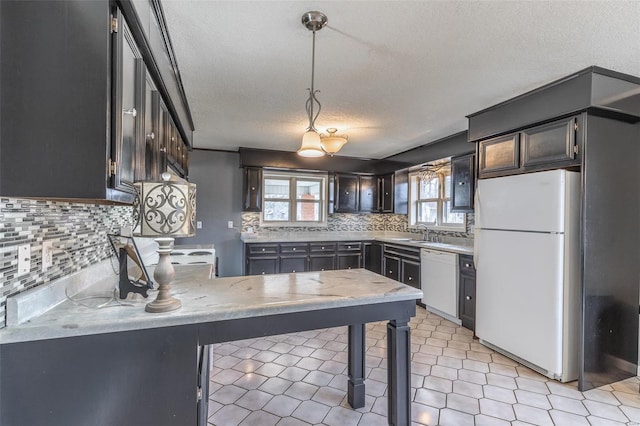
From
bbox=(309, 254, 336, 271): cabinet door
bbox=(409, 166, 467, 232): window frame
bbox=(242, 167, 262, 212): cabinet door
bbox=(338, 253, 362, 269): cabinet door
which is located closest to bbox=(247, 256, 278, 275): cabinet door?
bbox=(309, 254, 336, 271): cabinet door

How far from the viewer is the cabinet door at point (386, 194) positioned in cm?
557

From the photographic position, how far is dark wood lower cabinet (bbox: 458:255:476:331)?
348cm

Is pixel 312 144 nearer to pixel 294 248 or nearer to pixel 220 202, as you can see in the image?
pixel 294 248

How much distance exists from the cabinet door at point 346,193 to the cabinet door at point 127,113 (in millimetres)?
4213

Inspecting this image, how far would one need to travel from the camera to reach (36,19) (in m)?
1.06

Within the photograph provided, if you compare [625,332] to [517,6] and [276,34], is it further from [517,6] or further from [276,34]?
[276,34]

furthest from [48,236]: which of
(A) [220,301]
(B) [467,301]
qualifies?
(B) [467,301]

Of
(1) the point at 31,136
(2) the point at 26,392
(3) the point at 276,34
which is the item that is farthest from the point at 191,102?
(2) the point at 26,392

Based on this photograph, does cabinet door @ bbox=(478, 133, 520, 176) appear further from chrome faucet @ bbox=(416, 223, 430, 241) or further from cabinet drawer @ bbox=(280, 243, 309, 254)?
cabinet drawer @ bbox=(280, 243, 309, 254)

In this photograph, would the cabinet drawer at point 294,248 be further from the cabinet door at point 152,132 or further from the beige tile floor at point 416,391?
the cabinet door at point 152,132

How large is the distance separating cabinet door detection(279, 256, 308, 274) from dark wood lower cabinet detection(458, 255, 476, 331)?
2325 millimetres

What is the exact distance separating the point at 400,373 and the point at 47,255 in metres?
1.70

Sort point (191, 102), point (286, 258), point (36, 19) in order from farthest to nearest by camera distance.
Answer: point (286, 258) < point (191, 102) < point (36, 19)

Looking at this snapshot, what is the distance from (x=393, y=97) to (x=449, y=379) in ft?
7.82
